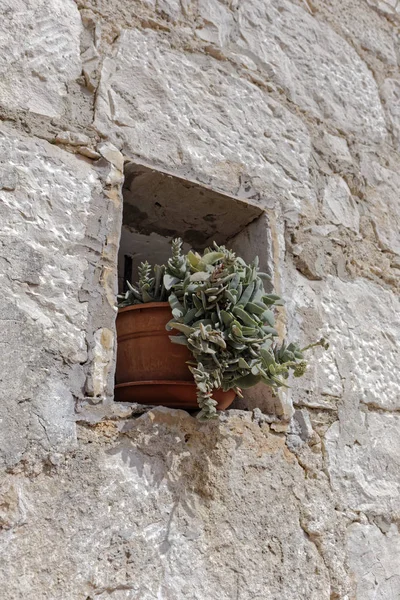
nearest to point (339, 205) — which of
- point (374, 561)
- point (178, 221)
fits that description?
point (178, 221)

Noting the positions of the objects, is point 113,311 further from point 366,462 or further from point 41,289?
point 366,462

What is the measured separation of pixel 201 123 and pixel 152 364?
0.66m

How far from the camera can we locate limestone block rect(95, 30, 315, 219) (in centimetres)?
146

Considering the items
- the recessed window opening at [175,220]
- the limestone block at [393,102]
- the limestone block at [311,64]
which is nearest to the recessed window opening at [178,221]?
the recessed window opening at [175,220]

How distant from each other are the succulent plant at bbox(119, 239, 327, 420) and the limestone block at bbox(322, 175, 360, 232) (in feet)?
1.90

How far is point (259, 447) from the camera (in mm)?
1379

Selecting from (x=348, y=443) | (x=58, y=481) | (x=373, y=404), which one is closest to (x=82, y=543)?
(x=58, y=481)

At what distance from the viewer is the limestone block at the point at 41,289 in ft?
3.61

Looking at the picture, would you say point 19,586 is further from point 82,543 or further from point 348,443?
point 348,443

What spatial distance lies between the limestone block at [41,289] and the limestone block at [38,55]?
98 mm

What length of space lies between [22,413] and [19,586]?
0.90ft

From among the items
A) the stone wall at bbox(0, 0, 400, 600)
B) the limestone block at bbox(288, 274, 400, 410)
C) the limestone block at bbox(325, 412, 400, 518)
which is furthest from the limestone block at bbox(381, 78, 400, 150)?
the limestone block at bbox(325, 412, 400, 518)

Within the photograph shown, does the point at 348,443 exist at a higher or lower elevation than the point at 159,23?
lower

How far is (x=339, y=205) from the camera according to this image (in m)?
1.86
